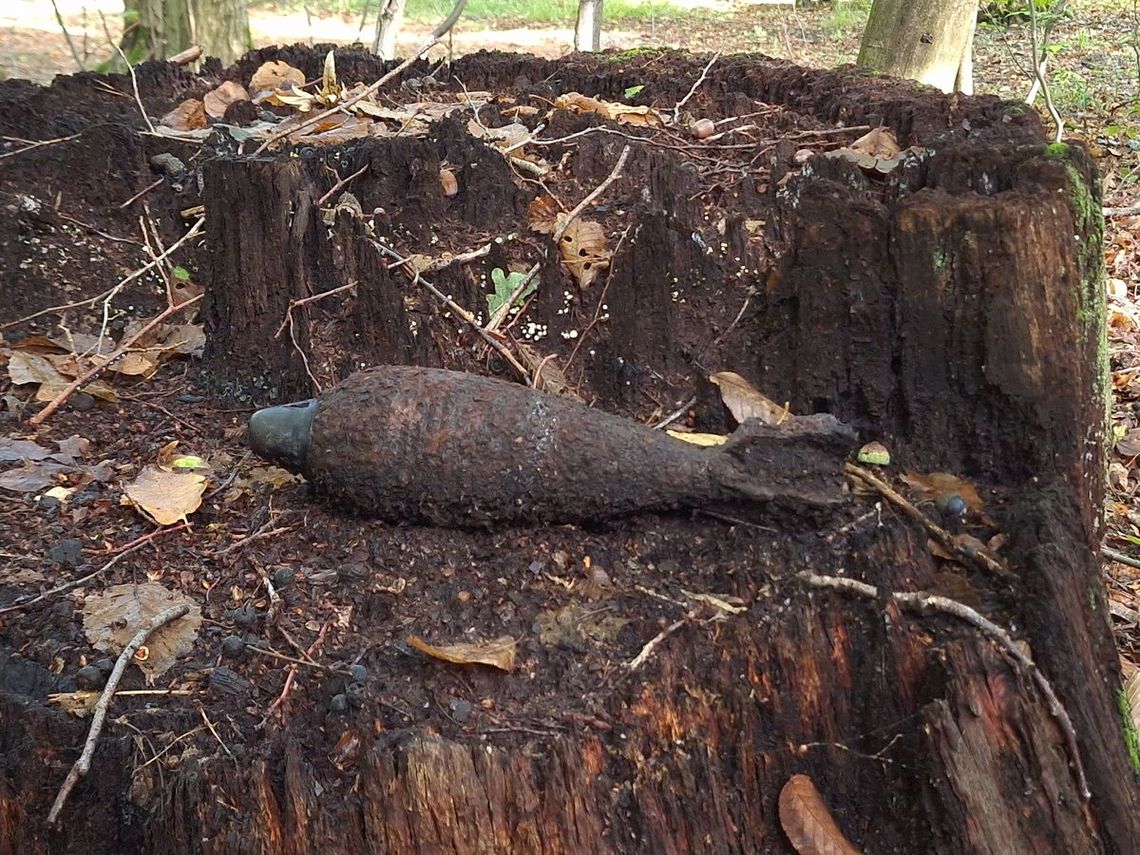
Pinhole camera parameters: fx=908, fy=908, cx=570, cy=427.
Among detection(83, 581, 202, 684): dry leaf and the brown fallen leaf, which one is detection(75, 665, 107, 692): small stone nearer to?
detection(83, 581, 202, 684): dry leaf

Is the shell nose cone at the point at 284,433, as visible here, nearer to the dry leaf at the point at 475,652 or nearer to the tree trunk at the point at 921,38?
the dry leaf at the point at 475,652

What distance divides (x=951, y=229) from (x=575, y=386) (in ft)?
3.73

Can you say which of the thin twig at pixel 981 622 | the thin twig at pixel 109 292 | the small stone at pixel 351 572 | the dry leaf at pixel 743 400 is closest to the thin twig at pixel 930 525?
the thin twig at pixel 981 622

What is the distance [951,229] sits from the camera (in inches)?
Answer: 88.1

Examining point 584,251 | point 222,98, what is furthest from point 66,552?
point 222,98

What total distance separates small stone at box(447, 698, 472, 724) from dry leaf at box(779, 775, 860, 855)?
2.05 feet

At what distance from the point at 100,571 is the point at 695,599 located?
1.38 metres

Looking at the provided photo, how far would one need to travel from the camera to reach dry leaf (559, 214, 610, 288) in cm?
292

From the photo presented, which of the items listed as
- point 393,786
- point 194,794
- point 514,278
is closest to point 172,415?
point 514,278

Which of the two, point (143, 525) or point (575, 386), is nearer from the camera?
point (143, 525)

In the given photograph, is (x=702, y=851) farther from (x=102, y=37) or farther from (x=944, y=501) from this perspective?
(x=102, y=37)

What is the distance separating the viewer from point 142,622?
6.45 ft

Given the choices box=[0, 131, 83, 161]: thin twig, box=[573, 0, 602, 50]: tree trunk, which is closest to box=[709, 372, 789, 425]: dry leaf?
box=[0, 131, 83, 161]: thin twig

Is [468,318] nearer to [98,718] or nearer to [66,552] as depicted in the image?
[66,552]
